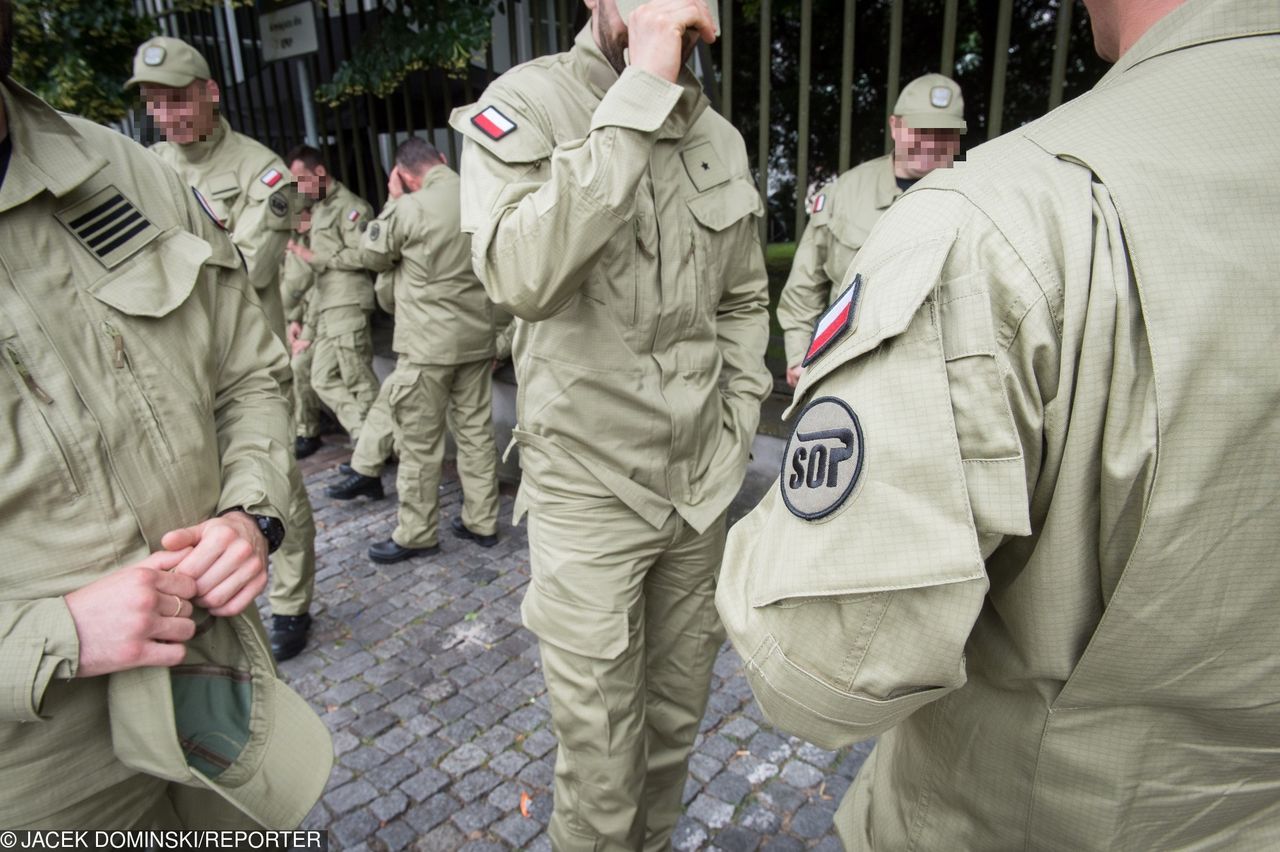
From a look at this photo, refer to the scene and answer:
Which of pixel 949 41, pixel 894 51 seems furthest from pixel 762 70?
pixel 949 41

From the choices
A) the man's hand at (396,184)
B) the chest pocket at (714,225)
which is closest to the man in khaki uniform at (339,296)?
the man's hand at (396,184)

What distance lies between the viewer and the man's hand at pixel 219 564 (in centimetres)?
138

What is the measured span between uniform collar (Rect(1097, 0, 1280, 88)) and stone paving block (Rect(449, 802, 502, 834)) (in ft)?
8.79

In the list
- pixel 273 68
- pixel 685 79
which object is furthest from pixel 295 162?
pixel 685 79

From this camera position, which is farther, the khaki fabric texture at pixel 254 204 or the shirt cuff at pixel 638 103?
the khaki fabric texture at pixel 254 204

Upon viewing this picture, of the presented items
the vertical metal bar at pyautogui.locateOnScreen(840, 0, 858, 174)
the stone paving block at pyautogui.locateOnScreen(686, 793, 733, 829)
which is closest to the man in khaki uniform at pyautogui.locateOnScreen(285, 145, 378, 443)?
the vertical metal bar at pyautogui.locateOnScreen(840, 0, 858, 174)

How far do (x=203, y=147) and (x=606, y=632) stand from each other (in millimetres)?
3527

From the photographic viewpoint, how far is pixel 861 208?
3.82 metres

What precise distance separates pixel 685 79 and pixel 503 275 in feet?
2.30

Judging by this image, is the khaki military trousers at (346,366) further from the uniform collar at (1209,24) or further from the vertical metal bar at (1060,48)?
the uniform collar at (1209,24)

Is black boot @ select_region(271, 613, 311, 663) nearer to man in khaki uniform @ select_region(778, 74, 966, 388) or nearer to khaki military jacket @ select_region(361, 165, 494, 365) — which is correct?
khaki military jacket @ select_region(361, 165, 494, 365)

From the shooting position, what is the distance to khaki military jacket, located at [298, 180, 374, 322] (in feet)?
19.3

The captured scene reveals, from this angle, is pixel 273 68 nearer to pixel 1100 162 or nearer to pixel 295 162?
pixel 295 162

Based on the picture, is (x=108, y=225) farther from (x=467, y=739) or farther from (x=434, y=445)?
(x=434, y=445)
